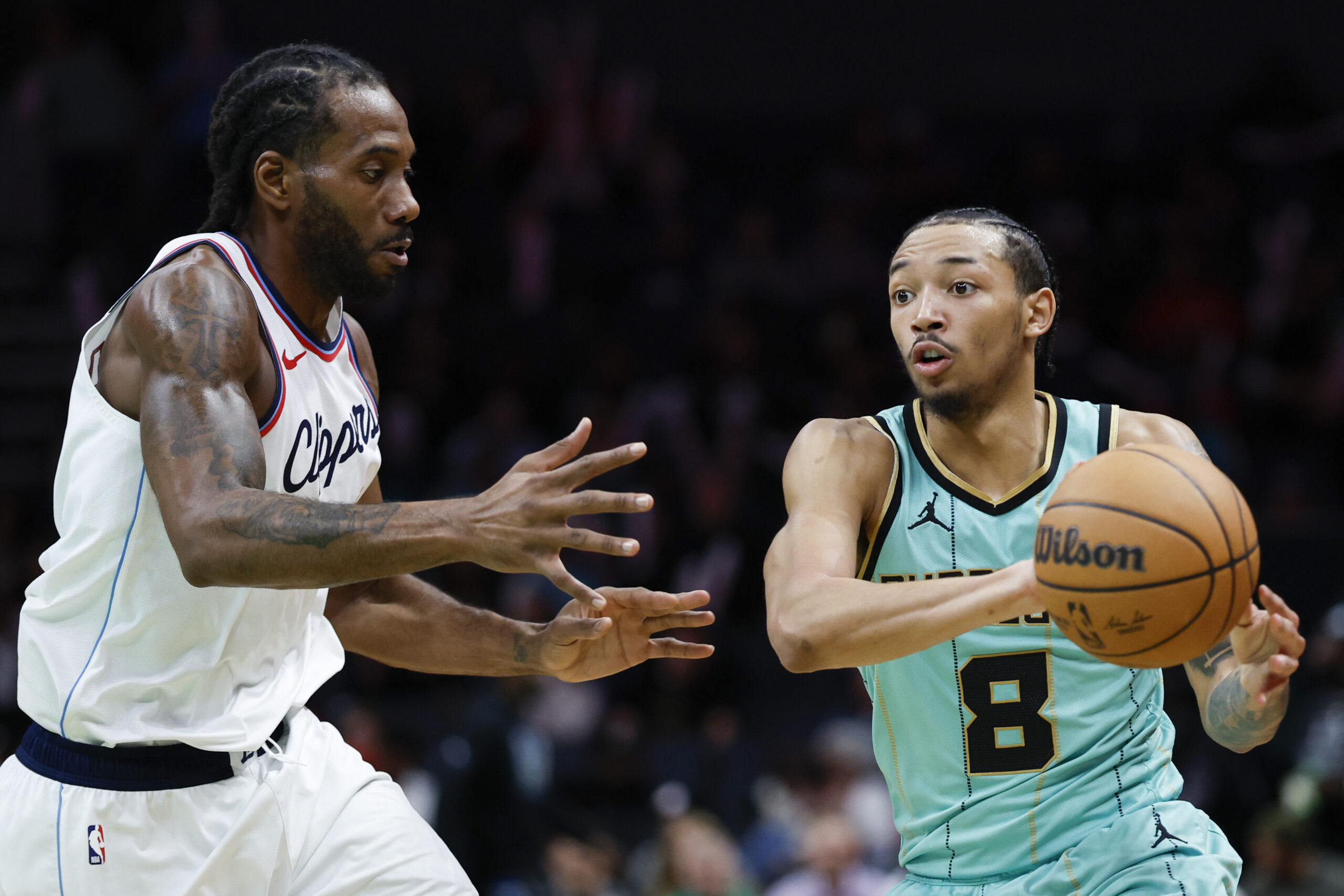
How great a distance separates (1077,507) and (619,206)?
9176mm

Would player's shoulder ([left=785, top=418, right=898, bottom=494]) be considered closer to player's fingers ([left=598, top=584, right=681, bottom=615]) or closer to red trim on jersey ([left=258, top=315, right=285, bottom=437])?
player's fingers ([left=598, top=584, right=681, bottom=615])

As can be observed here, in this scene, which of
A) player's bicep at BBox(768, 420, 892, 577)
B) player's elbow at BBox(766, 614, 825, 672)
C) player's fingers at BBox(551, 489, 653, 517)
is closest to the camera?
player's fingers at BBox(551, 489, 653, 517)

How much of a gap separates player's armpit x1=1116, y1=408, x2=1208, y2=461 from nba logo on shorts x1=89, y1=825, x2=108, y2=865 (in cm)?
261

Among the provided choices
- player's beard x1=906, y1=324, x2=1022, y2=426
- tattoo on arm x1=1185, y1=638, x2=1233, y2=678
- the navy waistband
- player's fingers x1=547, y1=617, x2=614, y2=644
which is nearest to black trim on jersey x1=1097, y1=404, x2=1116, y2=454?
player's beard x1=906, y1=324, x2=1022, y2=426

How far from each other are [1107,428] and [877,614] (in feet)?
3.68

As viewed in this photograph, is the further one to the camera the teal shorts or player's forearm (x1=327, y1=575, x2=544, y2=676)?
player's forearm (x1=327, y1=575, x2=544, y2=676)

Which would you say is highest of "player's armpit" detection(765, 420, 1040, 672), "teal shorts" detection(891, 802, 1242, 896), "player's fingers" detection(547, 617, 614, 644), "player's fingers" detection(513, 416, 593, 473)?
"player's fingers" detection(513, 416, 593, 473)

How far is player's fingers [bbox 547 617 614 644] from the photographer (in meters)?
3.63

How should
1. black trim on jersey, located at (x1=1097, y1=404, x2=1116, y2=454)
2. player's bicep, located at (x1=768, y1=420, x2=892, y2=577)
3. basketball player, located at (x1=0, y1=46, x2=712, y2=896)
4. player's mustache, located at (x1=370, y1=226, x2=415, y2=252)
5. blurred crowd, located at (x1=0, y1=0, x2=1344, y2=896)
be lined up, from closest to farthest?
1. basketball player, located at (x1=0, y1=46, x2=712, y2=896)
2. player's bicep, located at (x1=768, y1=420, x2=892, y2=577)
3. player's mustache, located at (x1=370, y1=226, x2=415, y2=252)
4. black trim on jersey, located at (x1=1097, y1=404, x2=1116, y2=454)
5. blurred crowd, located at (x1=0, y1=0, x2=1344, y2=896)

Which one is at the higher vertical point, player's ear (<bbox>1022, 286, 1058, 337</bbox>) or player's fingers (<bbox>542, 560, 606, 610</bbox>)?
player's ear (<bbox>1022, 286, 1058, 337</bbox>)

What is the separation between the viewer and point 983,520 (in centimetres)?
363

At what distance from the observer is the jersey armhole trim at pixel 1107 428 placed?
148 inches

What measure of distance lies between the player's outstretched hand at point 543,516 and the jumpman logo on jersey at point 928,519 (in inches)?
40.0

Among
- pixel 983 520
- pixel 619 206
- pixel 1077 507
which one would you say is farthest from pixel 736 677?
pixel 1077 507
